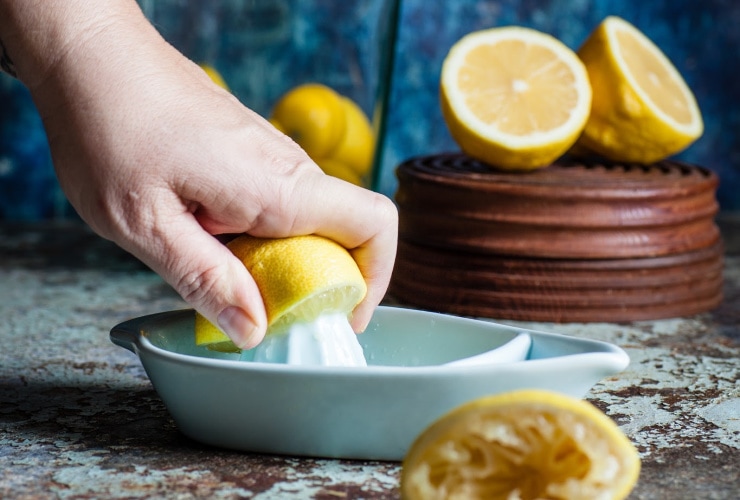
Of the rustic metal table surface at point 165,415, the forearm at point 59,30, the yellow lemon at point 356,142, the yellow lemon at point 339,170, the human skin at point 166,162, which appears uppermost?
the forearm at point 59,30

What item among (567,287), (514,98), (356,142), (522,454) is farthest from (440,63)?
(522,454)

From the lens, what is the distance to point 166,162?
53cm

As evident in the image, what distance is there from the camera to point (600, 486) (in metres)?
0.44

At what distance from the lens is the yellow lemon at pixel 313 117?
3.59 feet

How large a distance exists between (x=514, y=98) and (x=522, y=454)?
0.57m

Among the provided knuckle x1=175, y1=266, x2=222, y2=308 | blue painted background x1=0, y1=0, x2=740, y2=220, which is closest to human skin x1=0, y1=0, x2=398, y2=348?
knuckle x1=175, y1=266, x2=222, y2=308

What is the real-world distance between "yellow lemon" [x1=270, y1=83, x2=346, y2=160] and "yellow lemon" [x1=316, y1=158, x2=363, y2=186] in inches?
0.4

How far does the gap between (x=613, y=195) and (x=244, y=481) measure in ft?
1.69

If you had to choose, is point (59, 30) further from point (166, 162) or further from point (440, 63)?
point (440, 63)

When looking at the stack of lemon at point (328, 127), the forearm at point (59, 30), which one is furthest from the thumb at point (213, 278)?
the stack of lemon at point (328, 127)

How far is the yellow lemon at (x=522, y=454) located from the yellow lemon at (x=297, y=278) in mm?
126

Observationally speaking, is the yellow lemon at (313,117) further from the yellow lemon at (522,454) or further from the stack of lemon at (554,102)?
the yellow lemon at (522,454)

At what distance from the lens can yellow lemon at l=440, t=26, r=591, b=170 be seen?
0.94 m

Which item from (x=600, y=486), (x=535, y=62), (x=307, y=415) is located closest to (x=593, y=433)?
(x=600, y=486)
